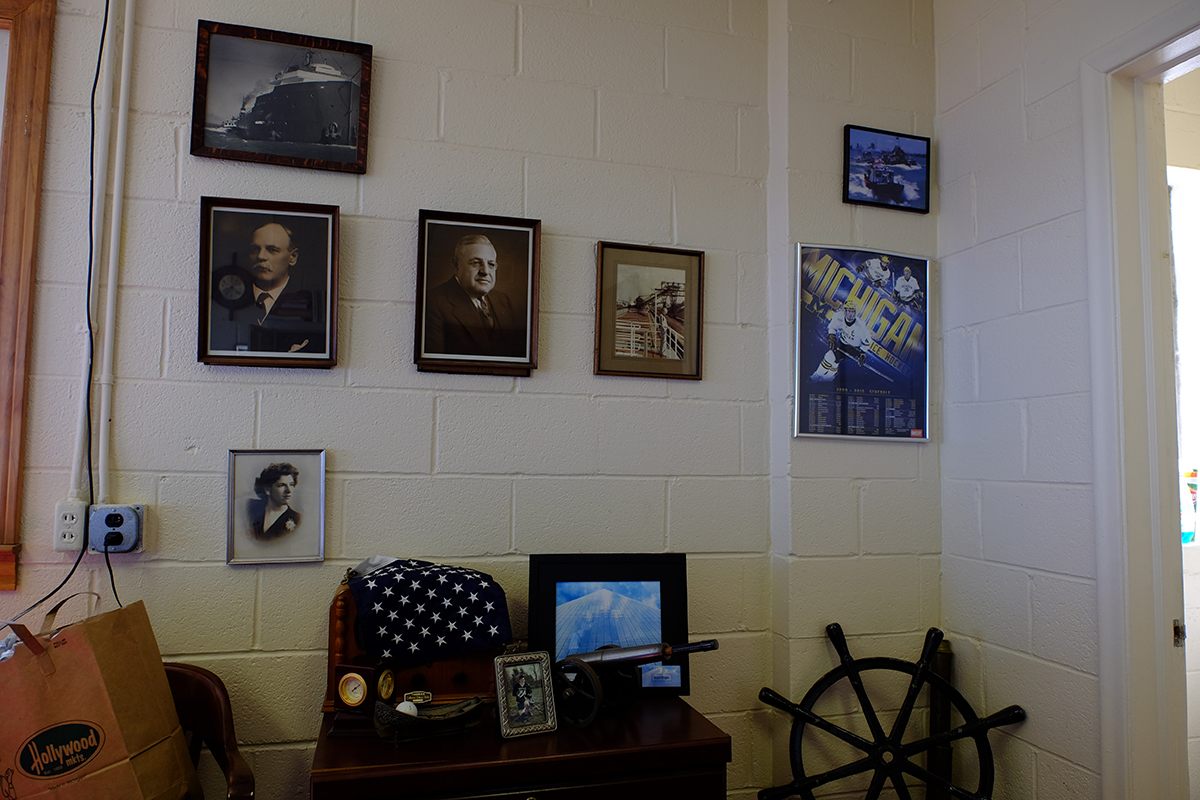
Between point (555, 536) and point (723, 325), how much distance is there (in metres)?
0.76

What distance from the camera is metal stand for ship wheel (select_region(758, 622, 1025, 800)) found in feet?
6.47

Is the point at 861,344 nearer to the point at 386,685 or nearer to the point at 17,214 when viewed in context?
the point at 386,685

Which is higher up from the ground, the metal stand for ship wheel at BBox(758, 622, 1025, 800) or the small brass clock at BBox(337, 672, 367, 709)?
the small brass clock at BBox(337, 672, 367, 709)

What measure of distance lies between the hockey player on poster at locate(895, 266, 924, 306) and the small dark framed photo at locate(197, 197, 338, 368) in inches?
61.4

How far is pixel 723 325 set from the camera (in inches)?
88.0

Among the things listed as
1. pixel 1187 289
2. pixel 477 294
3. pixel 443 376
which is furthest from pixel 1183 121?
pixel 443 376

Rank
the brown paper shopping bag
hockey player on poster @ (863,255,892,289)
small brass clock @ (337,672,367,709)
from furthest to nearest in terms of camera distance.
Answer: hockey player on poster @ (863,255,892,289), small brass clock @ (337,672,367,709), the brown paper shopping bag

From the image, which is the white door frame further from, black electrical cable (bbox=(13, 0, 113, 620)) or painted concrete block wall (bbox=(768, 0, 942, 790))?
black electrical cable (bbox=(13, 0, 113, 620))

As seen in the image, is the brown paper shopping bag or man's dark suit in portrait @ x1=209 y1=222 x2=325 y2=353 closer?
the brown paper shopping bag

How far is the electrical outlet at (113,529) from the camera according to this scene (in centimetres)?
176

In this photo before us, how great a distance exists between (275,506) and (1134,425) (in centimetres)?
200

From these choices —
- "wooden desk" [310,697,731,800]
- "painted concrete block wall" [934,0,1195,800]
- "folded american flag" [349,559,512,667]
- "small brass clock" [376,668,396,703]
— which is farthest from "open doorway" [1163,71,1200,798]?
"small brass clock" [376,668,396,703]

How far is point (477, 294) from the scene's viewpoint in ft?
6.67

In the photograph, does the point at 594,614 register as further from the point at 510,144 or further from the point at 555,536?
the point at 510,144
